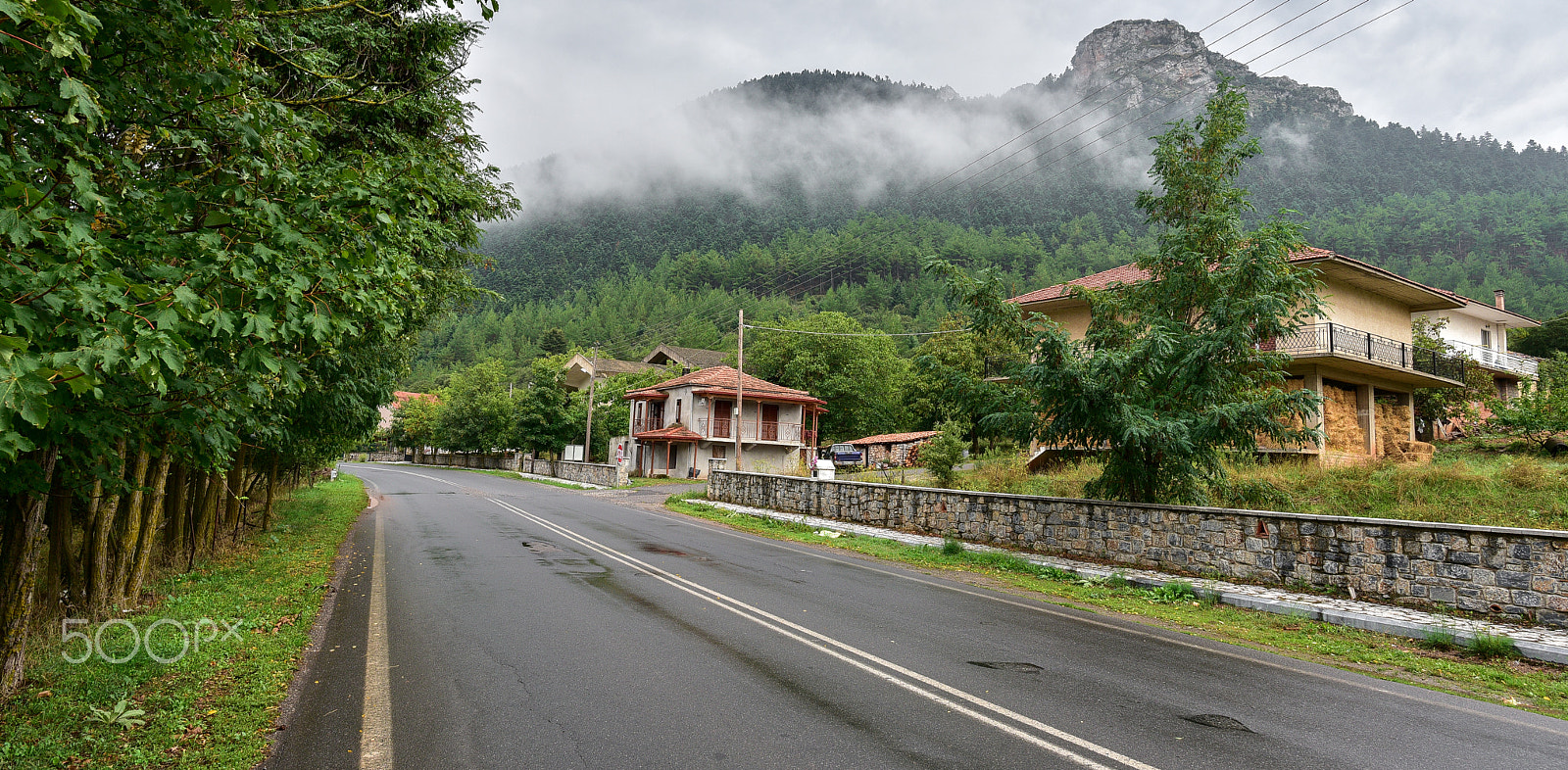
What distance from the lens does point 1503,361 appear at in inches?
1388

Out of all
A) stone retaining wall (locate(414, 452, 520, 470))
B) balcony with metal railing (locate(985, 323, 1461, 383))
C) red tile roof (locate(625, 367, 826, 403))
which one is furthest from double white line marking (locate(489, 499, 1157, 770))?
stone retaining wall (locate(414, 452, 520, 470))

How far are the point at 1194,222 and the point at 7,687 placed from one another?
1598cm

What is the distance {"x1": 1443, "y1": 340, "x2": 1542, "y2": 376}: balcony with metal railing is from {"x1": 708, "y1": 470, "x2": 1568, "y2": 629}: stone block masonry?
1206 inches

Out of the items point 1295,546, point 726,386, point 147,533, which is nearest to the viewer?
point 147,533

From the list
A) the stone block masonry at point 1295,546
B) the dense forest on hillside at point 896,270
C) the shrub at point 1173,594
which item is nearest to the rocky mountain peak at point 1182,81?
the dense forest on hillside at point 896,270

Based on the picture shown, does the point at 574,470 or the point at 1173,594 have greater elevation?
the point at 574,470

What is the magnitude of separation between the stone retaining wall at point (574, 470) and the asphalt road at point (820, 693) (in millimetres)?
29036

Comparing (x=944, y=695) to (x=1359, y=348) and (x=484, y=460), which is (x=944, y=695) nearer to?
(x=1359, y=348)

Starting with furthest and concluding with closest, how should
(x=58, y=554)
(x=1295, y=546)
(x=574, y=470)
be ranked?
(x=574, y=470) < (x=1295, y=546) < (x=58, y=554)

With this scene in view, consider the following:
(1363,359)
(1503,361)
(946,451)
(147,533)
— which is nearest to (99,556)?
(147,533)

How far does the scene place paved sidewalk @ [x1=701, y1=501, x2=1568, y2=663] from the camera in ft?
25.3

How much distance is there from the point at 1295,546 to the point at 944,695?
309 inches

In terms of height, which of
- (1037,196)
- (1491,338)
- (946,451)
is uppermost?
(1037,196)

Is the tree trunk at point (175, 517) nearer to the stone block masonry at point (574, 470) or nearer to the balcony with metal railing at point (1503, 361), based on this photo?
the stone block masonry at point (574, 470)
